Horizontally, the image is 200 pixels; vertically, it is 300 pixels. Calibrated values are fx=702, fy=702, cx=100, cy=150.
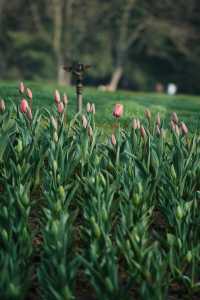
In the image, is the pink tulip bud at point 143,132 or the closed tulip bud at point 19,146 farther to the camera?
the pink tulip bud at point 143,132

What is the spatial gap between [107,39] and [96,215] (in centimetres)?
3848

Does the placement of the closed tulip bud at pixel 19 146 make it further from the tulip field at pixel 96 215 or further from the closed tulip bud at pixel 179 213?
the closed tulip bud at pixel 179 213

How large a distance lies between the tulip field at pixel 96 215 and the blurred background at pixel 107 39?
104 feet

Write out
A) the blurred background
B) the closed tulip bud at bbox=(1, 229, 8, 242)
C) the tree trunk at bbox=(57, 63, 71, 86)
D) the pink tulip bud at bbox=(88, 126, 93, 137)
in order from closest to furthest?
the closed tulip bud at bbox=(1, 229, 8, 242)
the pink tulip bud at bbox=(88, 126, 93, 137)
the tree trunk at bbox=(57, 63, 71, 86)
the blurred background

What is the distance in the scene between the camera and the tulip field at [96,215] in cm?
472

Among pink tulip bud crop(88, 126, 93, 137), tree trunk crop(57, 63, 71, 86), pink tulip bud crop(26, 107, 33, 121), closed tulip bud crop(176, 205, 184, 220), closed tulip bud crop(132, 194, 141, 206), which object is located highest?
pink tulip bud crop(26, 107, 33, 121)

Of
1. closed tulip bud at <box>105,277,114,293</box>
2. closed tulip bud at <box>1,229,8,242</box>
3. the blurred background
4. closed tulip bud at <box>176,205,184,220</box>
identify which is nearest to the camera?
closed tulip bud at <box>105,277,114,293</box>

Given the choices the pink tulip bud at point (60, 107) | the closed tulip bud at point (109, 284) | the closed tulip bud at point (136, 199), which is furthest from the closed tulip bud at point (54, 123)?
the closed tulip bud at point (109, 284)

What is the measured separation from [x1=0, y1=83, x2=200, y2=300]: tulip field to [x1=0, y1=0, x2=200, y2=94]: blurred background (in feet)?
104

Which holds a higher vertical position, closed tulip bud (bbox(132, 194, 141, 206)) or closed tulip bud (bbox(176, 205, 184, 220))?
closed tulip bud (bbox(132, 194, 141, 206))

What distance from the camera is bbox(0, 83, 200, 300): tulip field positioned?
15.5 ft

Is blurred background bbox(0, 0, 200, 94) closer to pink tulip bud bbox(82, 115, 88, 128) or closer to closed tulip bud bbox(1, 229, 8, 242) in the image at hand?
pink tulip bud bbox(82, 115, 88, 128)

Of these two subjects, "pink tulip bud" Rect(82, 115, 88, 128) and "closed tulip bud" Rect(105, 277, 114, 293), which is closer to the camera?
"closed tulip bud" Rect(105, 277, 114, 293)

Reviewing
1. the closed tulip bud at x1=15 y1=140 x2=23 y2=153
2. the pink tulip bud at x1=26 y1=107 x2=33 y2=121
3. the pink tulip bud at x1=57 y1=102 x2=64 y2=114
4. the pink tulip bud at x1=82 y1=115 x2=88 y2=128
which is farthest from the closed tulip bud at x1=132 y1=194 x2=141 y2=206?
the pink tulip bud at x1=26 y1=107 x2=33 y2=121
